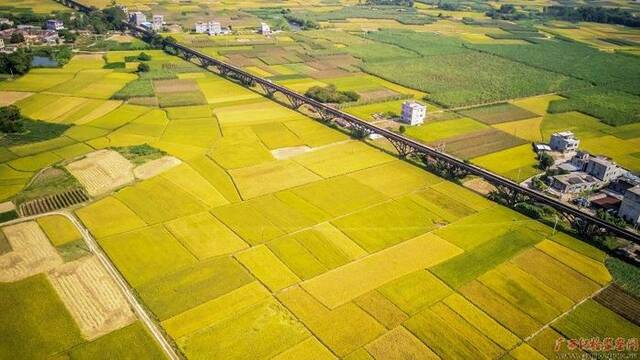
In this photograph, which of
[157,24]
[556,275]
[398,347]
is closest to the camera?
[398,347]

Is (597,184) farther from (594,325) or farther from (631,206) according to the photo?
(594,325)

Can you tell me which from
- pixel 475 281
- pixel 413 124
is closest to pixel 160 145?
pixel 413 124

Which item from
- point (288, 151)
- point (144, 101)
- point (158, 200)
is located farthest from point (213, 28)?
point (158, 200)

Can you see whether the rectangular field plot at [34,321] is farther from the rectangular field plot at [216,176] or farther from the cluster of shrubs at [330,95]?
the cluster of shrubs at [330,95]

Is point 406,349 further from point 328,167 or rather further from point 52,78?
point 52,78

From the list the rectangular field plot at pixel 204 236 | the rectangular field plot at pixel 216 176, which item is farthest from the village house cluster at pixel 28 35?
the rectangular field plot at pixel 204 236

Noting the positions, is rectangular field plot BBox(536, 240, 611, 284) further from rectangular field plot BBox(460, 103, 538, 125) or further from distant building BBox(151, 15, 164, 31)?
distant building BBox(151, 15, 164, 31)
